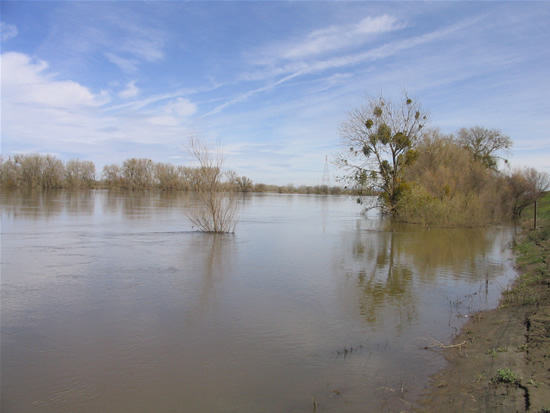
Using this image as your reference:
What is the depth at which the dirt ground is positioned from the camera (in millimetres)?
3635

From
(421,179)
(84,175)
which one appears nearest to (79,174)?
(84,175)

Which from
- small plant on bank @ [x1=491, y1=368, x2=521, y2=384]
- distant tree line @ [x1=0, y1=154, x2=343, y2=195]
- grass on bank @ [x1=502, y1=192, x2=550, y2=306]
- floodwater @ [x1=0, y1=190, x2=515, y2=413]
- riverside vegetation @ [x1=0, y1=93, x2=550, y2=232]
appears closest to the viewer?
small plant on bank @ [x1=491, y1=368, x2=521, y2=384]

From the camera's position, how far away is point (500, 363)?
14.7 feet

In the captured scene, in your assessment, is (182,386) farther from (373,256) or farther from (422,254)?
(422,254)

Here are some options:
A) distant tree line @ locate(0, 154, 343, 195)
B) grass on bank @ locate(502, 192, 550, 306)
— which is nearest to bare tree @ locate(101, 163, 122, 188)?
distant tree line @ locate(0, 154, 343, 195)

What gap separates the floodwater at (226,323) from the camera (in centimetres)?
425

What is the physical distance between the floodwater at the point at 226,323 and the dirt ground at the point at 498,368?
0.89 ft

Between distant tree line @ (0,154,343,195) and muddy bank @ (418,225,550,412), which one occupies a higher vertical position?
distant tree line @ (0,154,343,195)

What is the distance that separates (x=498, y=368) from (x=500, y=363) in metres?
0.16

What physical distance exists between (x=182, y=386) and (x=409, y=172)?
80.6 feet

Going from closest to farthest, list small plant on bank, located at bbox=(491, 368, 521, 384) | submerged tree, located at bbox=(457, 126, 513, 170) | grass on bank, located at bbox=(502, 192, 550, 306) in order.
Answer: small plant on bank, located at bbox=(491, 368, 521, 384) < grass on bank, located at bbox=(502, 192, 550, 306) < submerged tree, located at bbox=(457, 126, 513, 170)

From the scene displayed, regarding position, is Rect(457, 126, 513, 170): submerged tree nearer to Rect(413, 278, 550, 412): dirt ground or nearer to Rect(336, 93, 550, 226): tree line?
Rect(336, 93, 550, 226): tree line

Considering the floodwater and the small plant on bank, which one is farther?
the floodwater

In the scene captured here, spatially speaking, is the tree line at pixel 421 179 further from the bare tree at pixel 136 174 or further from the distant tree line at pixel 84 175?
the bare tree at pixel 136 174
